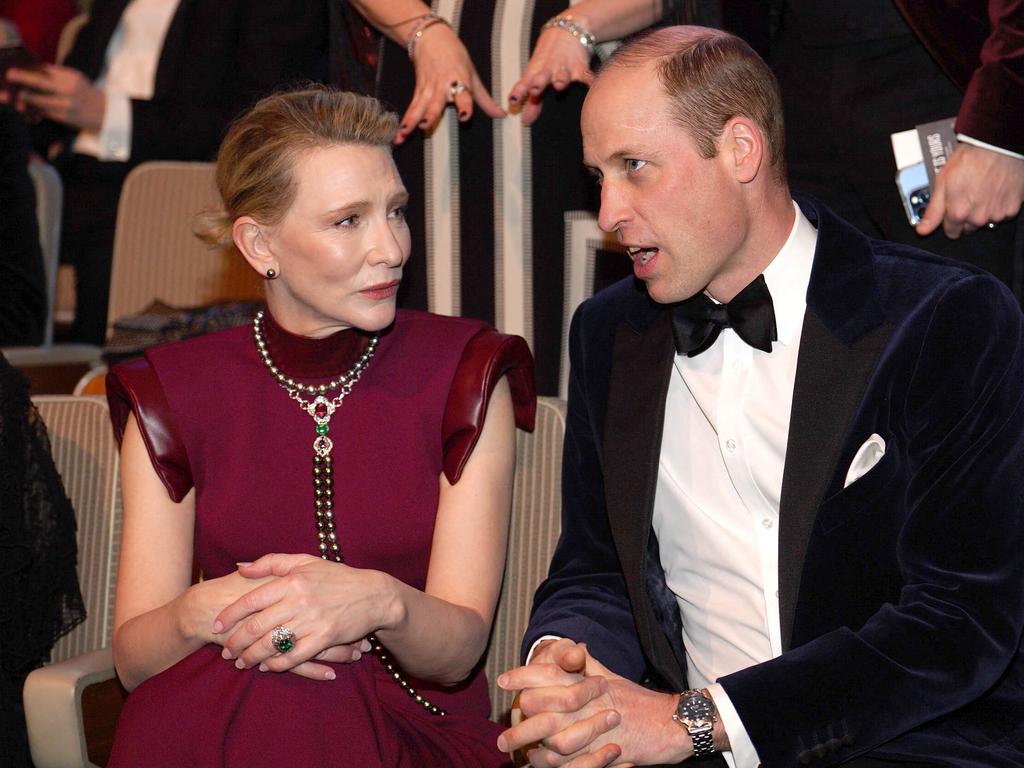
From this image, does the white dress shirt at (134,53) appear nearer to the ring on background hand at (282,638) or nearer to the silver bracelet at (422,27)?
the silver bracelet at (422,27)

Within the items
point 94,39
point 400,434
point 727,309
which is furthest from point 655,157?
point 94,39

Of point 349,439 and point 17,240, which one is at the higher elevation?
point 17,240

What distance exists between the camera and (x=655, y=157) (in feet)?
6.59

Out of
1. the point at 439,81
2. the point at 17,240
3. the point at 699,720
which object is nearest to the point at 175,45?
the point at 17,240

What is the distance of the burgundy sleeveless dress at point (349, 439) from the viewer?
2.36m

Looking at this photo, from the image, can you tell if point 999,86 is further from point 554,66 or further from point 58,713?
point 58,713

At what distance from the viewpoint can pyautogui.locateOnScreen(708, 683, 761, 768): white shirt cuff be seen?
6.03ft

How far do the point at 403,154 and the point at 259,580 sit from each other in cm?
113

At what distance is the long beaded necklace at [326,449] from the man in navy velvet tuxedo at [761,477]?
0.28 m

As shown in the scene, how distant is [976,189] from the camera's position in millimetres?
2363

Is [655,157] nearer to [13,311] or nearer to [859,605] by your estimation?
[859,605]

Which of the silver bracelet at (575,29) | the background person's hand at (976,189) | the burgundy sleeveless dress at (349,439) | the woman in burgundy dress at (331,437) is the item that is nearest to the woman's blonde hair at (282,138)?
the woman in burgundy dress at (331,437)

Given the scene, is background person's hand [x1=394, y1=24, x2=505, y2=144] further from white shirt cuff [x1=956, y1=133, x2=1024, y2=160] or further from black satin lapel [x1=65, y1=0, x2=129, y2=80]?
black satin lapel [x1=65, y1=0, x2=129, y2=80]

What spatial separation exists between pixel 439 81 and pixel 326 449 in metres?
0.83
